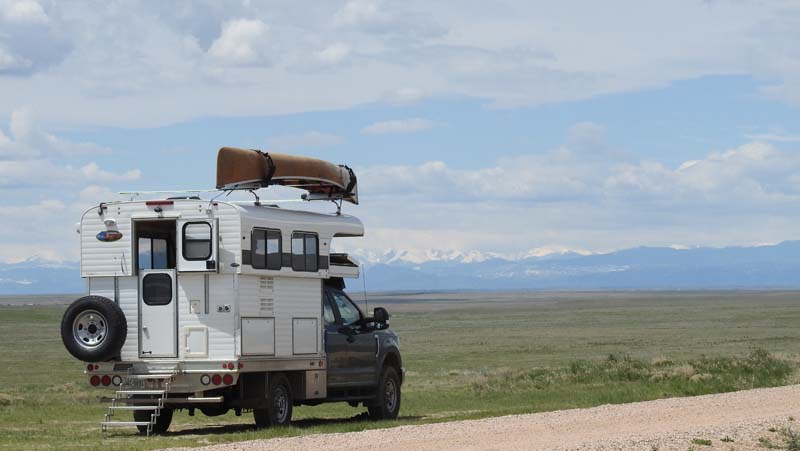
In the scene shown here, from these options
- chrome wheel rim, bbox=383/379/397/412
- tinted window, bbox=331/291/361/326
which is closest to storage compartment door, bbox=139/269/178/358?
tinted window, bbox=331/291/361/326

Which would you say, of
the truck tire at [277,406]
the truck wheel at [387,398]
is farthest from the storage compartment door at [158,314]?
the truck wheel at [387,398]

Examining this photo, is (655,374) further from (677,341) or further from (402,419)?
(677,341)

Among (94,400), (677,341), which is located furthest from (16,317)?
(94,400)

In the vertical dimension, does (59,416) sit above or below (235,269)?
below

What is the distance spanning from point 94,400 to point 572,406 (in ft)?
36.5

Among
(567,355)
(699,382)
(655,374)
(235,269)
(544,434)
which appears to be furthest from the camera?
(567,355)

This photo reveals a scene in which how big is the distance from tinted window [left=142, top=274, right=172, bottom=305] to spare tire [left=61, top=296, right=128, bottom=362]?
1.37ft

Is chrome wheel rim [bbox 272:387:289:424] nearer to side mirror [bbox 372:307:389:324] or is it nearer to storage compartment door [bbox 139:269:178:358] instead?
storage compartment door [bbox 139:269:178:358]

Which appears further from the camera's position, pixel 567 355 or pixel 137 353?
pixel 567 355

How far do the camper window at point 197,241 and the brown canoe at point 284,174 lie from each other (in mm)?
933

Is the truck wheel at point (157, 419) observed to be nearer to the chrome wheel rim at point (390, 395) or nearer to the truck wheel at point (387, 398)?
the truck wheel at point (387, 398)

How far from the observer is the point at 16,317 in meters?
110

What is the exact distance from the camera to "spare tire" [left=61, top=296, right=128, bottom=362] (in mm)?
17344

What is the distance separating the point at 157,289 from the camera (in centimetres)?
1758
